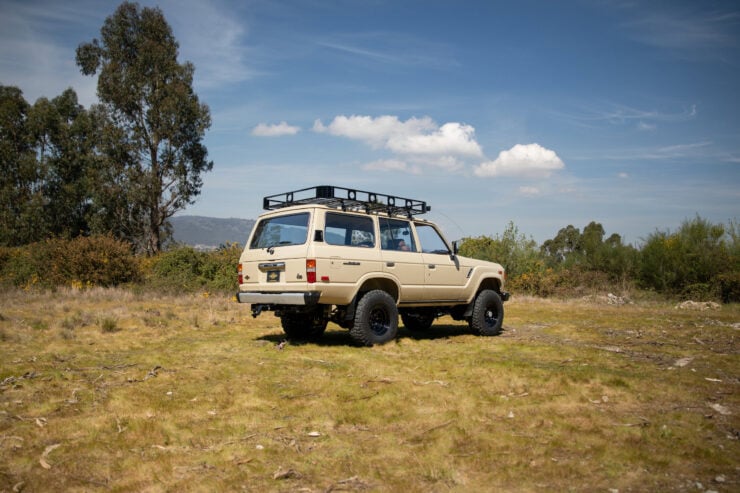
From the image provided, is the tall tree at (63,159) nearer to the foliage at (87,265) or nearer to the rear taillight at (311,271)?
the foliage at (87,265)

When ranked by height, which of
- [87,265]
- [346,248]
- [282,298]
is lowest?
[282,298]

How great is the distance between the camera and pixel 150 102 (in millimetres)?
30938

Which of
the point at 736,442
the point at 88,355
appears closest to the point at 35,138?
the point at 88,355

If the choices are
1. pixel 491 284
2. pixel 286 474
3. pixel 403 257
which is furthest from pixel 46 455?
pixel 491 284

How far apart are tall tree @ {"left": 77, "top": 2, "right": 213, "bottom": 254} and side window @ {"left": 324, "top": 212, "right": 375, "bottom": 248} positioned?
2576cm

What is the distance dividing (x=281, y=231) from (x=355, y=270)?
132cm

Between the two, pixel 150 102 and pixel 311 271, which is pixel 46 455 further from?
pixel 150 102

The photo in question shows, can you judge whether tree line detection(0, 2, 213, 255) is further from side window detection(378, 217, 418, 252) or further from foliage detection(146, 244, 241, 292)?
side window detection(378, 217, 418, 252)

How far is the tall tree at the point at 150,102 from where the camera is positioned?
3056 cm

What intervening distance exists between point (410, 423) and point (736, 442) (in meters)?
2.37

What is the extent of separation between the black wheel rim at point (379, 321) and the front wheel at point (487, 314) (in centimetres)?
194

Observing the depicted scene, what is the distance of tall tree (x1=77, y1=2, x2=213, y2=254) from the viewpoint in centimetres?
3056

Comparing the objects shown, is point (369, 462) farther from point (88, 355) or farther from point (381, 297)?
point (88, 355)

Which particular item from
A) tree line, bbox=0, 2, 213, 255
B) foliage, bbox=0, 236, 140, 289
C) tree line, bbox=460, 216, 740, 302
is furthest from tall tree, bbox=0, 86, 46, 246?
tree line, bbox=460, 216, 740, 302
